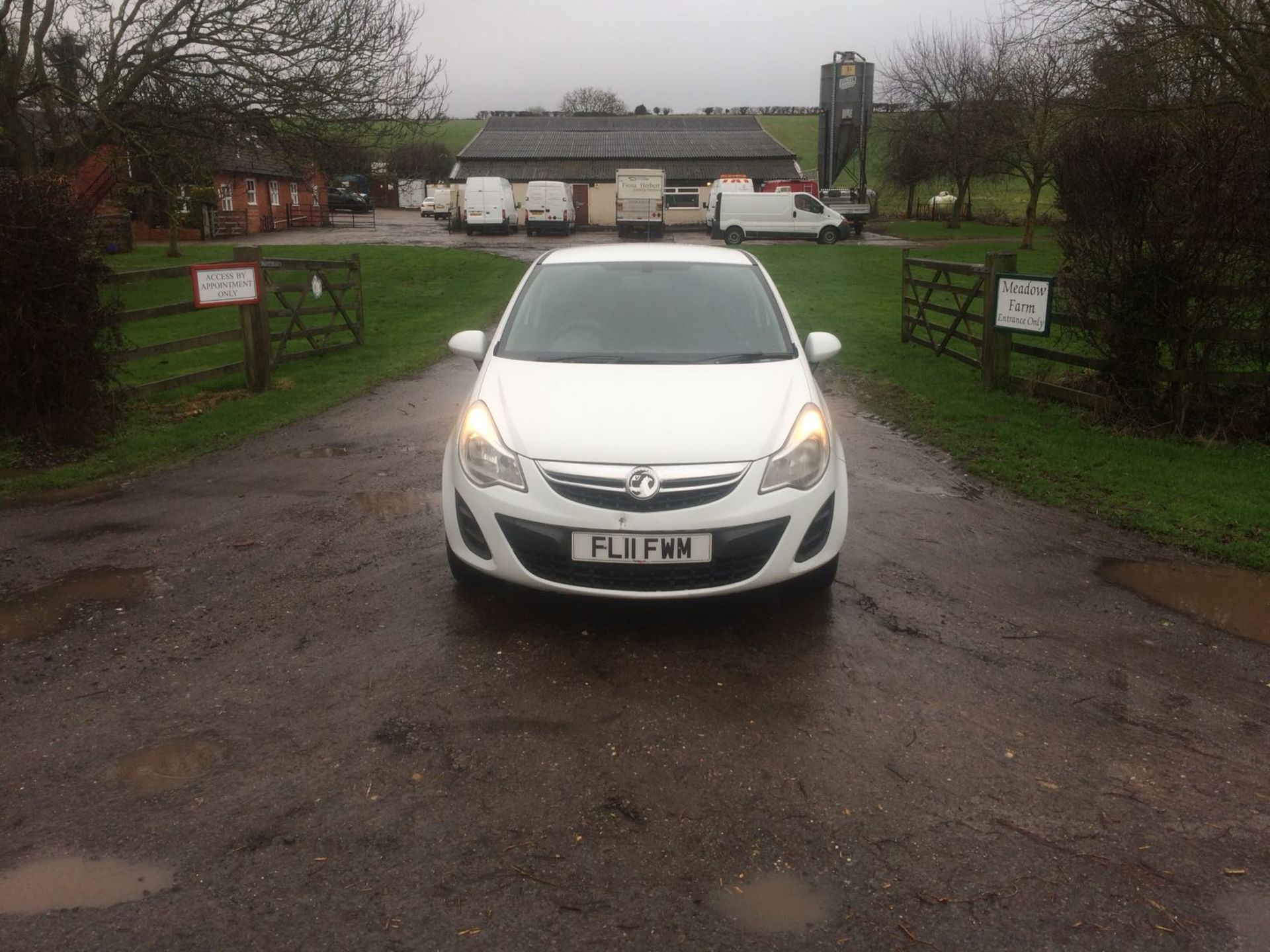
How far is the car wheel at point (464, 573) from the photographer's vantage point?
487cm

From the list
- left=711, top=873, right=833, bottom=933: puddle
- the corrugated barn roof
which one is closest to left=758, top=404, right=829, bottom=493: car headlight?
left=711, top=873, right=833, bottom=933: puddle

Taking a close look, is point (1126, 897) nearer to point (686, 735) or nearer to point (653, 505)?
point (686, 735)

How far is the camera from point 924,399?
10.6 metres

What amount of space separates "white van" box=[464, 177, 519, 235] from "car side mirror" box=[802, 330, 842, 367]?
130 feet

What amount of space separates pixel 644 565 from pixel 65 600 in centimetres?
307

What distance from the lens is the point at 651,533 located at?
4.22m

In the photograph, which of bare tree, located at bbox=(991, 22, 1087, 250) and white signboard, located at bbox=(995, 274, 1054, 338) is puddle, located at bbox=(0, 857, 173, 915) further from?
bare tree, located at bbox=(991, 22, 1087, 250)

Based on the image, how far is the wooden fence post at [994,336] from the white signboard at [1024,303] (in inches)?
4.2

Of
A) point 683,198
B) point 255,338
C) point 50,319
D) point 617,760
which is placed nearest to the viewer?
point 617,760

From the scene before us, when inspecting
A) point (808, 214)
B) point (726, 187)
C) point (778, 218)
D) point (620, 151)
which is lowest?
point (778, 218)

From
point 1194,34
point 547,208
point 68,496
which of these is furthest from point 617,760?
point 547,208

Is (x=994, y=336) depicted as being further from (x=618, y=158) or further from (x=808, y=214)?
(x=618, y=158)

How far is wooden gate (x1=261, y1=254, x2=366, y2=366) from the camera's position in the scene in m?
12.1

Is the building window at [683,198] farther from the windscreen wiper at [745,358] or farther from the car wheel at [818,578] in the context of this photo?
the car wheel at [818,578]
